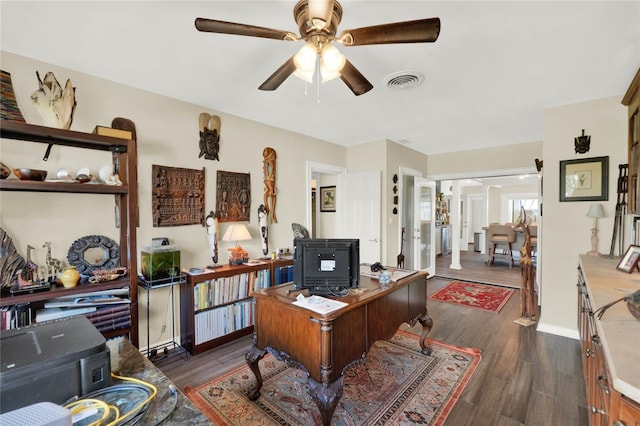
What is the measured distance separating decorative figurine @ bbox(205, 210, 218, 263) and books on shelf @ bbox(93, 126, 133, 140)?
107cm

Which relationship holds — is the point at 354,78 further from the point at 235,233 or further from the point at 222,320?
the point at 222,320

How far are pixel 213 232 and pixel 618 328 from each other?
306 centimetres

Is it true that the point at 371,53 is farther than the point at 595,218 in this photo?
No

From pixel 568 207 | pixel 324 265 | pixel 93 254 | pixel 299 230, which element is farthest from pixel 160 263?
pixel 568 207

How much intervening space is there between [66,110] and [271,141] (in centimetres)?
210

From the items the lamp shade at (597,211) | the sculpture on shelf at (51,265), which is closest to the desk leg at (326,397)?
the sculpture on shelf at (51,265)

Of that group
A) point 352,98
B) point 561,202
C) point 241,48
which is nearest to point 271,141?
point 352,98

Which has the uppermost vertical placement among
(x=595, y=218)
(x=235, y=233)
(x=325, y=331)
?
(x=595, y=218)

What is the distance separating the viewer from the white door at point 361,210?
14.9ft

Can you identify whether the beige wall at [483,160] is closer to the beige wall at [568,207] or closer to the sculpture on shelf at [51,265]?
the beige wall at [568,207]

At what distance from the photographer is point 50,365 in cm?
84

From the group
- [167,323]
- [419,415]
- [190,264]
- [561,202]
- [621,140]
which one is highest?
[621,140]

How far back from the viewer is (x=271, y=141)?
3.78 metres

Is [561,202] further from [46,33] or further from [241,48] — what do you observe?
[46,33]
